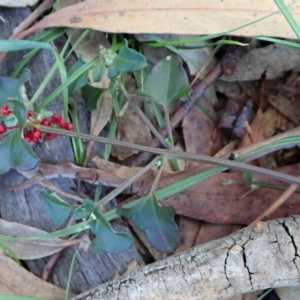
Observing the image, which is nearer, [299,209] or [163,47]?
[299,209]

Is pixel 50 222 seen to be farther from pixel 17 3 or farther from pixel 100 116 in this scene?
pixel 17 3

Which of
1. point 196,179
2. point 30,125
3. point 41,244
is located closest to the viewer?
point 30,125

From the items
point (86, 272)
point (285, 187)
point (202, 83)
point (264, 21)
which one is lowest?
point (86, 272)

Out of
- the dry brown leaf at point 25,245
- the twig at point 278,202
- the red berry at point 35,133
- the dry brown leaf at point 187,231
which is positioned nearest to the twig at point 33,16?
the red berry at point 35,133

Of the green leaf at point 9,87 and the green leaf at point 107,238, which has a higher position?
the green leaf at point 9,87

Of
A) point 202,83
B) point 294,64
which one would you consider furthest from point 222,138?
point 294,64

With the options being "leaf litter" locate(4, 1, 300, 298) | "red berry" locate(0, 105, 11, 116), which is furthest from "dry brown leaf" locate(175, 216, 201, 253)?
"red berry" locate(0, 105, 11, 116)

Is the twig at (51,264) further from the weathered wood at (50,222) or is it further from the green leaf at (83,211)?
the green leaf at (83,211)

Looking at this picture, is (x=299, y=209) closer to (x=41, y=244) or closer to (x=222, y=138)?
(x=222, y=138)
